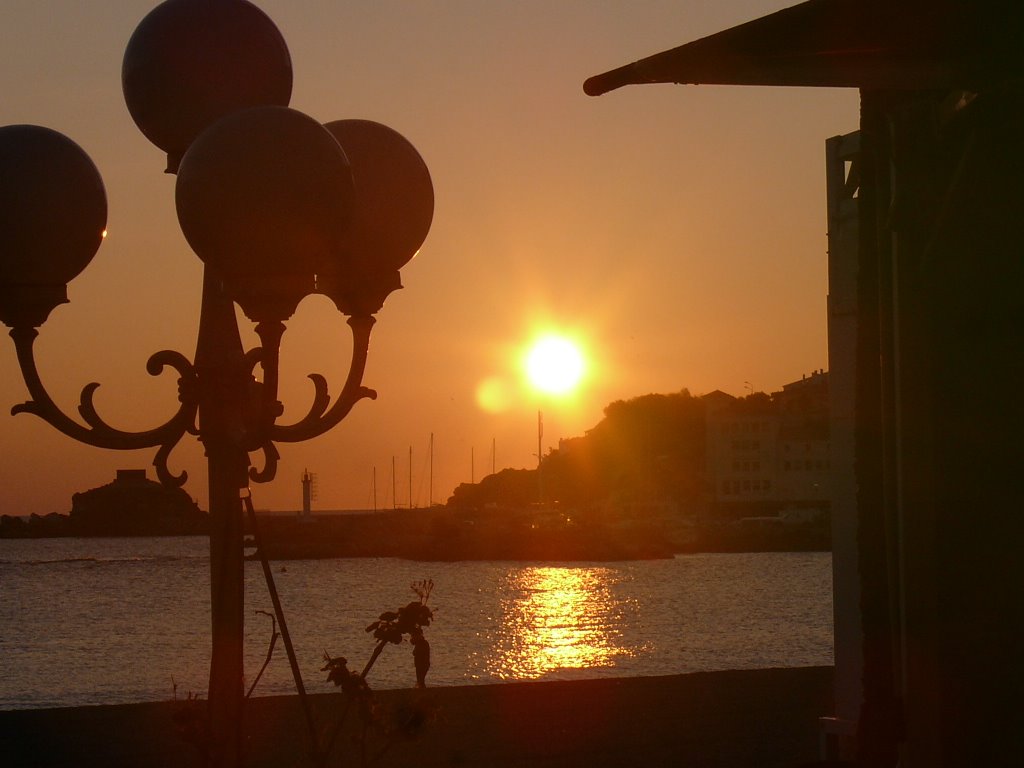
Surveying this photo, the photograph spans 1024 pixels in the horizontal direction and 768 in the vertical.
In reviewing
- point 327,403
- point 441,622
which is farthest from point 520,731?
point 441,622

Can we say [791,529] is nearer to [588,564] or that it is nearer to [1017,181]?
[588,564]

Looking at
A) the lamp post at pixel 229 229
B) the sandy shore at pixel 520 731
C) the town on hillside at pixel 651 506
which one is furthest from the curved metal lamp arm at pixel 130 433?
the town on hillside at pixel 651 506

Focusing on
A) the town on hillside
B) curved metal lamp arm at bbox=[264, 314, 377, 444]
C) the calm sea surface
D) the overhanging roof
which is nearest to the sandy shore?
curved metal lamp arm at bbox=[264, 314, 377, 444]

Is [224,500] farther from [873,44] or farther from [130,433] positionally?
[873,44]

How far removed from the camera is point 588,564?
4943 inches

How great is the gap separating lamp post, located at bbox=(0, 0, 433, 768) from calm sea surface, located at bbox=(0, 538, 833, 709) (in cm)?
1457

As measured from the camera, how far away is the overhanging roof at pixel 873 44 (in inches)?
59.4

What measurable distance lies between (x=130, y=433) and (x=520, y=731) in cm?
615

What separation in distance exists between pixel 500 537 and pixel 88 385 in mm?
125416

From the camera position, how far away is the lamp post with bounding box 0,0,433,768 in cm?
258

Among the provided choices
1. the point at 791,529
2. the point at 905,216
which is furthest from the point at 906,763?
the point at 791,529

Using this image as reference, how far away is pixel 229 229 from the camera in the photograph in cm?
257

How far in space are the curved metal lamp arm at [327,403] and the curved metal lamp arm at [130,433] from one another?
0.21 m

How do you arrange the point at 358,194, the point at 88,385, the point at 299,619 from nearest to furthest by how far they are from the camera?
the point at 88,385 → the point at 358,194 → the point at 299,619
